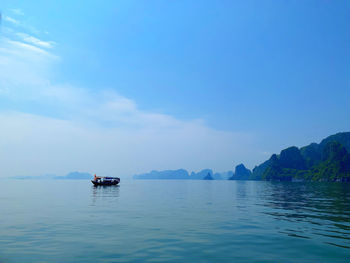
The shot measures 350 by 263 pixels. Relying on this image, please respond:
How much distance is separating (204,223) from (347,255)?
11.9m

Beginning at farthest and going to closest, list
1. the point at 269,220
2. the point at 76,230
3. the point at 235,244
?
the point at 269,220, the point at 76,230, the point at 235,244

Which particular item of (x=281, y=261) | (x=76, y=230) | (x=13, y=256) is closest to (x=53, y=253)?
(x=13, y=256)

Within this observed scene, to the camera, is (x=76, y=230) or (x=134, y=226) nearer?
(x=76, y=230)

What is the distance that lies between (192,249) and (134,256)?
144 inches

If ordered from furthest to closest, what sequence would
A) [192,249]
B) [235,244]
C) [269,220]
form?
[269,220] → [235,244] → [192,249]

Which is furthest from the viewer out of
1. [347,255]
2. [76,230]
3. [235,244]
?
[76,230]

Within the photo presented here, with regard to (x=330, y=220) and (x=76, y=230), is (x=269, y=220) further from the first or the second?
(x=76, y=230)

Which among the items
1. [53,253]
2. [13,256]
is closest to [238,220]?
[53,253]

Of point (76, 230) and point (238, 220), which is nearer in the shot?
point (76, 230)

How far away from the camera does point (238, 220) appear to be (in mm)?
25516

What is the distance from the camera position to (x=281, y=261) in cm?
1334

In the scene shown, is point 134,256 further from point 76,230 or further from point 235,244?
point 76,230

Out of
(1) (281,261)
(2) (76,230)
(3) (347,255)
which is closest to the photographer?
(1) (281,261)


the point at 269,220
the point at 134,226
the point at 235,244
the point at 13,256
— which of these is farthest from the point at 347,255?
the point at 13,256
